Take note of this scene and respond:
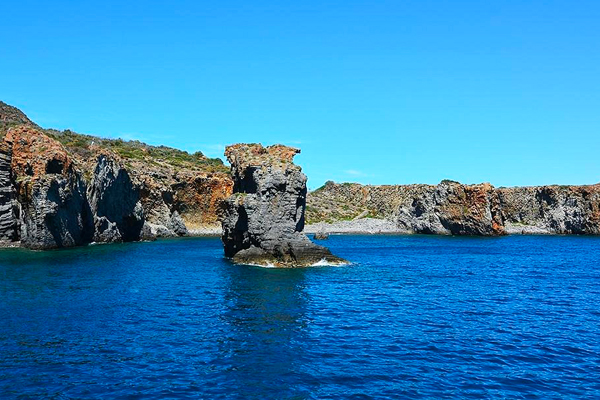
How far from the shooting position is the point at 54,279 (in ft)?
158

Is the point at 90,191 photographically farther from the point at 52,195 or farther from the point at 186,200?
the point at 186,200

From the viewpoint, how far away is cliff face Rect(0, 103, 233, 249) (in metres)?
77.2

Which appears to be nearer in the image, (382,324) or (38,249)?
(382,324)

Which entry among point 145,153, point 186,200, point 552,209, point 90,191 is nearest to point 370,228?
point 552,209

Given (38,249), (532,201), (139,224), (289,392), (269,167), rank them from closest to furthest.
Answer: (289,392) → (269,167) → (38,249) → (139,224) → (532,201)

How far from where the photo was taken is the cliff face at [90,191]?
77250mm

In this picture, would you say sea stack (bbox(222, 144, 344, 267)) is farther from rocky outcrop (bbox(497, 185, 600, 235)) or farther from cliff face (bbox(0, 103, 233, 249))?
rocky outcrop (bbox(497, 185, 600, 235))

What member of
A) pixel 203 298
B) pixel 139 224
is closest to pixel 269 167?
pixel 203 298

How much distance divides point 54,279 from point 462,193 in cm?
12733

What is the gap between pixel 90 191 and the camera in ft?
316

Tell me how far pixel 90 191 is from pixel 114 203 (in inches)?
326

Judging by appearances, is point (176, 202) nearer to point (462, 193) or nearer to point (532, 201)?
point (462, 193)

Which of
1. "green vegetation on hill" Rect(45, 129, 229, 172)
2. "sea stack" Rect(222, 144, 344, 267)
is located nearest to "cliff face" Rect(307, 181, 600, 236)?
"green vegetation on hill" Rect(45, 129, 229, 172)

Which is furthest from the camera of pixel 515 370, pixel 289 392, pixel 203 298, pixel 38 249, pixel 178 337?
pixel 38 249
